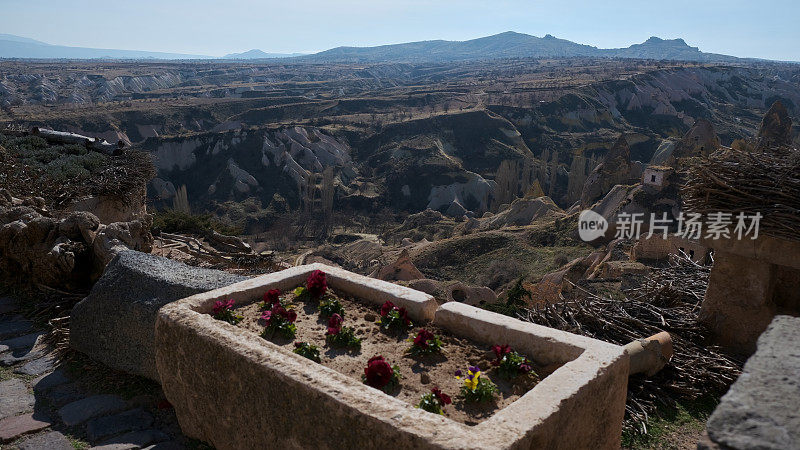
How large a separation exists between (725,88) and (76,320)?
120 m

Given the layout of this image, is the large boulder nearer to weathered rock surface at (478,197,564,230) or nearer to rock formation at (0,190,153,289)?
rock formation at (0,190,153,289)

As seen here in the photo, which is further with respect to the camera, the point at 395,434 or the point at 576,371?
the point at 576,371

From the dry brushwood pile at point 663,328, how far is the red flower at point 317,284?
305 cm

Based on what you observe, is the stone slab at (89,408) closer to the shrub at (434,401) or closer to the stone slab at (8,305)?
the stone slab at (8,305)

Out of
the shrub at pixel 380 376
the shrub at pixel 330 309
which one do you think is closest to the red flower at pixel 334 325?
the shrub at pixel 330 309

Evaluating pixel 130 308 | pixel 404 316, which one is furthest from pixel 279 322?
pixel 130 308

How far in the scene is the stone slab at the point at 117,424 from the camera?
4465mm

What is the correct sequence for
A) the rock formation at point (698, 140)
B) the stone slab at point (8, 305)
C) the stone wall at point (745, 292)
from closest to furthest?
the stone wall at point (745, 292), the stone slab at point (8, 305), the rock formation at point (698, 140)

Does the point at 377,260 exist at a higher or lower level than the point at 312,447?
lower

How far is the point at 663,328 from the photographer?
6613 millimetres

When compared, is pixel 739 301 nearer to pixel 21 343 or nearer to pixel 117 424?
pixel 117 424

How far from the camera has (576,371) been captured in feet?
11.4

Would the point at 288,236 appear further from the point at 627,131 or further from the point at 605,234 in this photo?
Answer: the point at 627,131

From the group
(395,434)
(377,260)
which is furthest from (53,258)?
(377,260)
